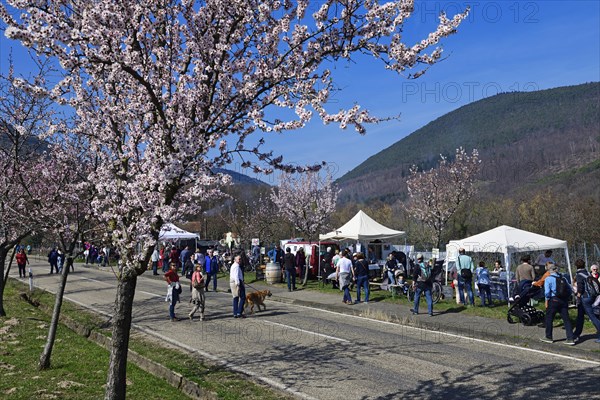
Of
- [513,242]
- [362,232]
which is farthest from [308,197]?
[513,242]

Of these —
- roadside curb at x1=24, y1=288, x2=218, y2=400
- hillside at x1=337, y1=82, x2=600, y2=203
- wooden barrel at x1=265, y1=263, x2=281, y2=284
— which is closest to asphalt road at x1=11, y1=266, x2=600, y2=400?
roadside curb at x1=24, y1=288, x2=218, y2=400

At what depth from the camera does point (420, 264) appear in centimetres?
1806

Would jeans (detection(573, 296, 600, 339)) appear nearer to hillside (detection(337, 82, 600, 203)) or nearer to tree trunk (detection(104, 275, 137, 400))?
tree trunk (detection(104, 275, 137, 400))

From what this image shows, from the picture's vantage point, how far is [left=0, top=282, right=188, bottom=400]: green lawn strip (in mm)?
8383

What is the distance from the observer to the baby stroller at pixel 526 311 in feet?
45.7

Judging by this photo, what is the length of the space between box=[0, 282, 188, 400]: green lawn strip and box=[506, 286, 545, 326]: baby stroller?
9.81m

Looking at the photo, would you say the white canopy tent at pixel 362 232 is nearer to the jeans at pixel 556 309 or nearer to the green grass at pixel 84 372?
the jeans at pixel 556 309

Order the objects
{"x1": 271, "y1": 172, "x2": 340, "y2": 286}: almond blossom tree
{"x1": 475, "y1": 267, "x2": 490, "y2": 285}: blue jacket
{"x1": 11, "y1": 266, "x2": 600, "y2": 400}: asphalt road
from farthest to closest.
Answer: {"x1": 271, "y1": 172, "x2": 340, "y2": 286}: almond blossom tree
{"x1": 475, "y1": 267, "x2": 490, "y2": 285}: blue jacket
{"x1": 11, "y1": 266, "x2": 600, "y2": 400}: asphalt road

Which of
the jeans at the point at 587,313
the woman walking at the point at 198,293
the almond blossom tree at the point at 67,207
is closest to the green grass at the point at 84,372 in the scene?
the almond blossom tree at the point at 67,207

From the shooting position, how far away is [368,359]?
410 inches

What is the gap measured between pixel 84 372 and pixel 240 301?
269 inches

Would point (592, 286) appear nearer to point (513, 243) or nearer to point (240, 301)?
point (513, 243)

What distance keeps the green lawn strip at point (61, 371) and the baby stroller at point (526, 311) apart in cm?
981

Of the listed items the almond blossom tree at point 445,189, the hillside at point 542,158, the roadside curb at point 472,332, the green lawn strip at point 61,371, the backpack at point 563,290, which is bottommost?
the green lawn strip at point 61,371
